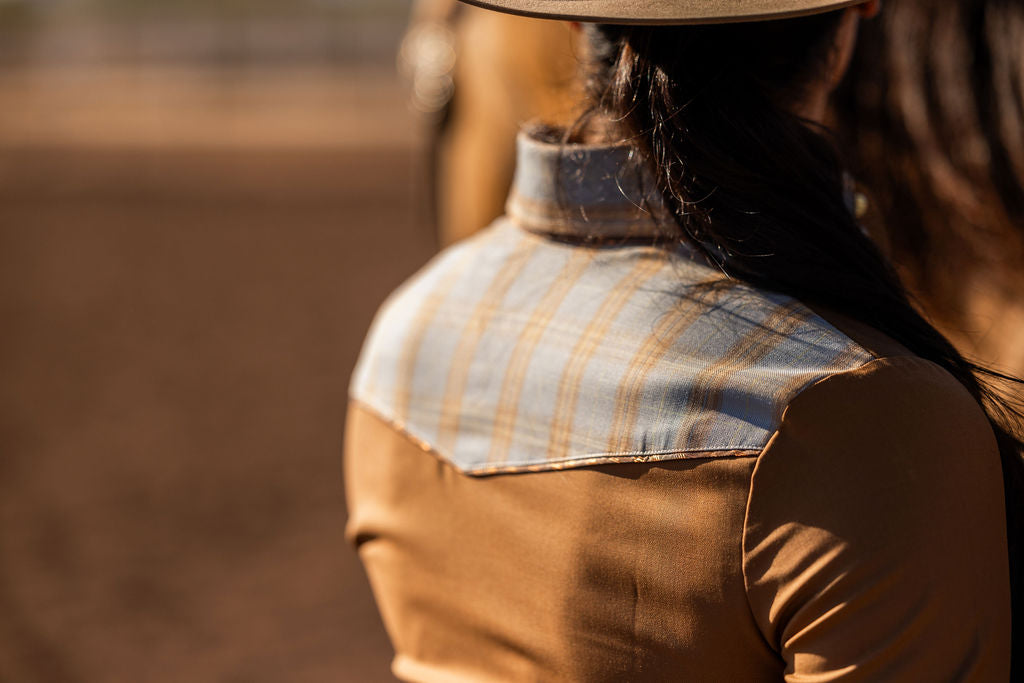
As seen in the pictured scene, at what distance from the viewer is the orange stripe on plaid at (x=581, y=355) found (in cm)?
77

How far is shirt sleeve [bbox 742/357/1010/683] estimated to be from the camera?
633 millimetres

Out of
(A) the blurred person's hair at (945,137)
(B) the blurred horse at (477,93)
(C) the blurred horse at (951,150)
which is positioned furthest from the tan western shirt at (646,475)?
(B) the blurred horse at (477,93)

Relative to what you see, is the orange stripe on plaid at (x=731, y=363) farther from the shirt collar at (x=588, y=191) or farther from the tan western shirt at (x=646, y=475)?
the shirt collar at (x=588, y=191)

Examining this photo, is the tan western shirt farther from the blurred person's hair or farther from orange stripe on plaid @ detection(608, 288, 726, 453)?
the blurred person's hair

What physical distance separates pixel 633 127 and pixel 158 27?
1476cm

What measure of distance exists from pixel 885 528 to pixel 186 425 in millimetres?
3085

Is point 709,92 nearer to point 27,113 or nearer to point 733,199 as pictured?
point 733,199

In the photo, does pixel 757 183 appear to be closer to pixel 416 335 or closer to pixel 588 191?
pixel 588 191

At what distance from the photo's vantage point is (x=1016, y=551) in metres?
0.76

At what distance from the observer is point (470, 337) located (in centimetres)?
88

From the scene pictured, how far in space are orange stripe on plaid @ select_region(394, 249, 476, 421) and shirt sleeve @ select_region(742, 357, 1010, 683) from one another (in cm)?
35

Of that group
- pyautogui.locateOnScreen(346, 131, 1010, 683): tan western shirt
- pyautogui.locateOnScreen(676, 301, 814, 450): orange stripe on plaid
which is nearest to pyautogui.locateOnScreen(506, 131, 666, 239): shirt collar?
pyautogui.locateOnScreen(346, 131, 1010, 683): tan western shirt

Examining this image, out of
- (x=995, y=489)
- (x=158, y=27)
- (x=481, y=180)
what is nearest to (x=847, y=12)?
(x=995, y=489)

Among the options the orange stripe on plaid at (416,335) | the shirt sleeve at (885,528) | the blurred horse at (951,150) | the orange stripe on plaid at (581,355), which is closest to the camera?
the shirt sleeve at (885,528)
